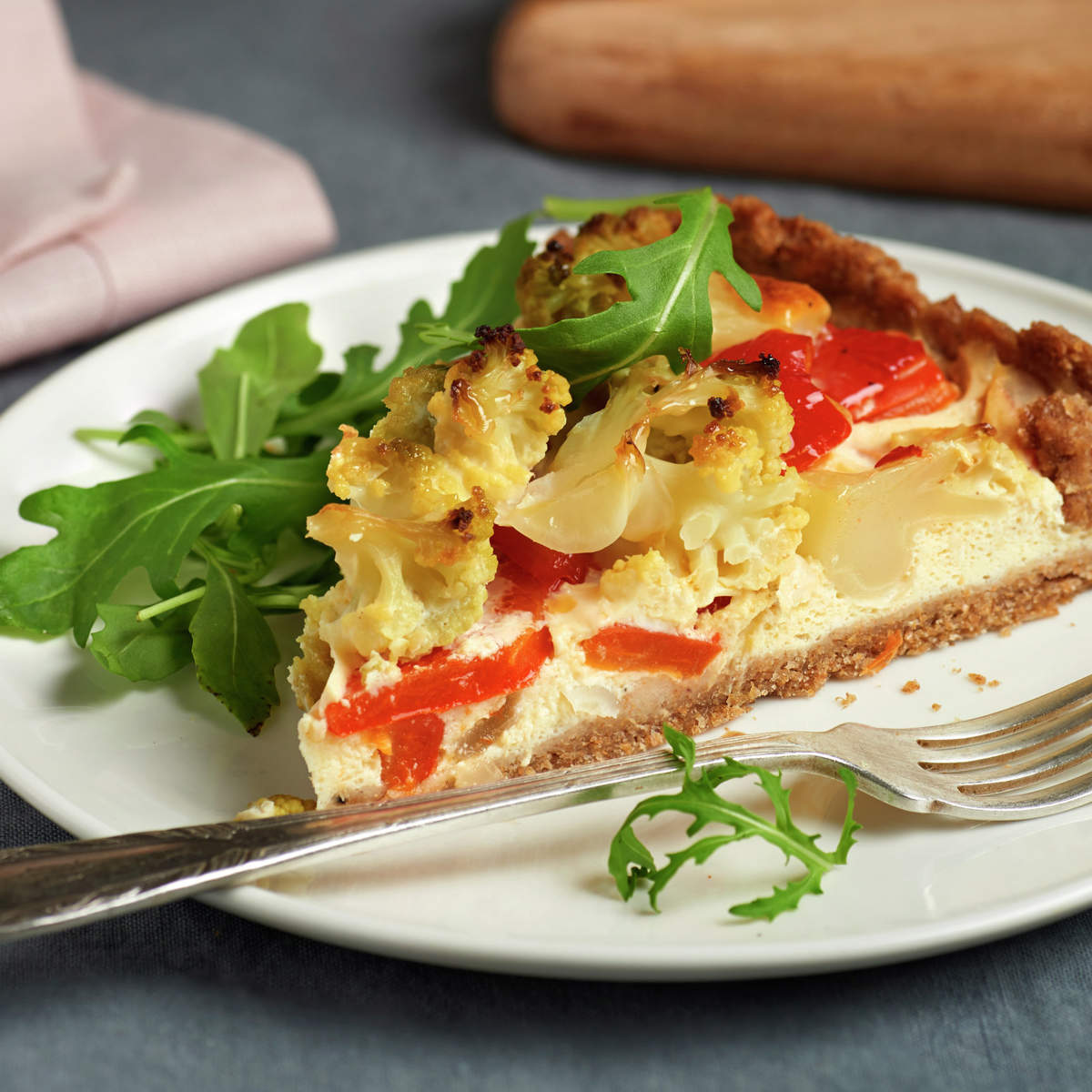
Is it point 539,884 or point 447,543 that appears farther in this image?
point 447,543

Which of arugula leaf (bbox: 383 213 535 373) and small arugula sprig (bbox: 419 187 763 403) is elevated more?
small arugula sprig (bbox: 419 187 763 403)

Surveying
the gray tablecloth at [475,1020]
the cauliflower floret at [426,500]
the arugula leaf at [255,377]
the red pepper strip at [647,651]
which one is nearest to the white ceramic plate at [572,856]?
the gray tablecloth at [475,1020]

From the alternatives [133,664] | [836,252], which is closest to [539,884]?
[133,664]

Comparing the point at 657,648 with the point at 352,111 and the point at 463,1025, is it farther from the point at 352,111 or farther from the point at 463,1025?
the point at 352,111

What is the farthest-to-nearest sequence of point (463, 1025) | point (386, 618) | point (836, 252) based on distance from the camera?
point (836, 252) → point (386, 618) → point (463, 1025)

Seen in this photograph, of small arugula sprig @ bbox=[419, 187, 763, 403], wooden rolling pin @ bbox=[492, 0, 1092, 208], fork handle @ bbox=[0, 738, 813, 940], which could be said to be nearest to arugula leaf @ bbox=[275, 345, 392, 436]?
small arugula sprig @ bbox=[419, 187, 763, 403]

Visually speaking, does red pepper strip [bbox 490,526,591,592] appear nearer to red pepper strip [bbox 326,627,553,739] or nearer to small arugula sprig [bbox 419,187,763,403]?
red pepper strip [bbox 326,627,553,739]
